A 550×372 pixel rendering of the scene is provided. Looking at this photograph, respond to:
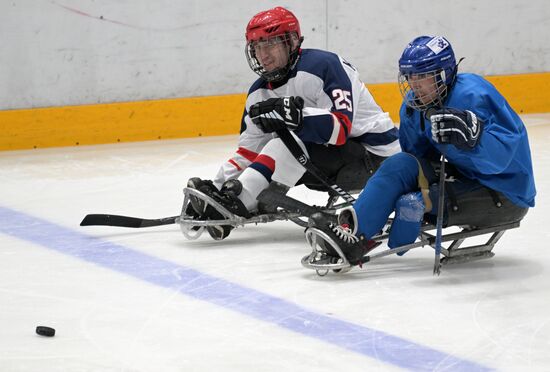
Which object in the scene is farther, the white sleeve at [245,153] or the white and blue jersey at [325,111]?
the white sleeve at [245,153]

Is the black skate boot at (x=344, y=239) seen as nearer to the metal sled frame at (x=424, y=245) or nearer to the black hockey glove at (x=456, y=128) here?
the metal sled frame at (x=424, y=245)

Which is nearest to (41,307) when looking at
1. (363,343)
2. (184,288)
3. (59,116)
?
(184,288)

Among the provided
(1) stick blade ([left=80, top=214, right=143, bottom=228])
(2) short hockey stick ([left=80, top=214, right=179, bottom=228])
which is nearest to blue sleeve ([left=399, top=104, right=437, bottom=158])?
(2) short hockey stick ([left=80, top=214, right=179, bottom=228])

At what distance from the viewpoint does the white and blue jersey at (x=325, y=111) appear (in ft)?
12.4

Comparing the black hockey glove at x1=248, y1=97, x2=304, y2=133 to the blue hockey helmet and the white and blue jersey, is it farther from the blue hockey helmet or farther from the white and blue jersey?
the blue hockey helmet

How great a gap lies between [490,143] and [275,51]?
3.23 ft

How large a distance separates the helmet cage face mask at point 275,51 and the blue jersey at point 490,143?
59 centimetres

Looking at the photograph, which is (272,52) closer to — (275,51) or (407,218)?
(275,51)

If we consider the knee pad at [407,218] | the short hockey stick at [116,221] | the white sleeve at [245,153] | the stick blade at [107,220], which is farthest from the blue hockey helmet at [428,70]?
the stick blade at [107,220]

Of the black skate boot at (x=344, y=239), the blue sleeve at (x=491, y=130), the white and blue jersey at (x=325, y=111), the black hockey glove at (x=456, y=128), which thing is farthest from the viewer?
the white and blue jersey at (x=325, y=111)

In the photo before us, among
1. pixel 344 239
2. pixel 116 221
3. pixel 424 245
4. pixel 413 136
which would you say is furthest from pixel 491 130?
pixel 116 221

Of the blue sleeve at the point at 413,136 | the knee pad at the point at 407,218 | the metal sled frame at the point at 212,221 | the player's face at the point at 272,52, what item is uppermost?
the player's face at the point at 272,52

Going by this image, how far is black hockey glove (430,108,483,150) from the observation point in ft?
10.1

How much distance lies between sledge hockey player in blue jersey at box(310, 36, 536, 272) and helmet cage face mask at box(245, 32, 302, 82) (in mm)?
597
